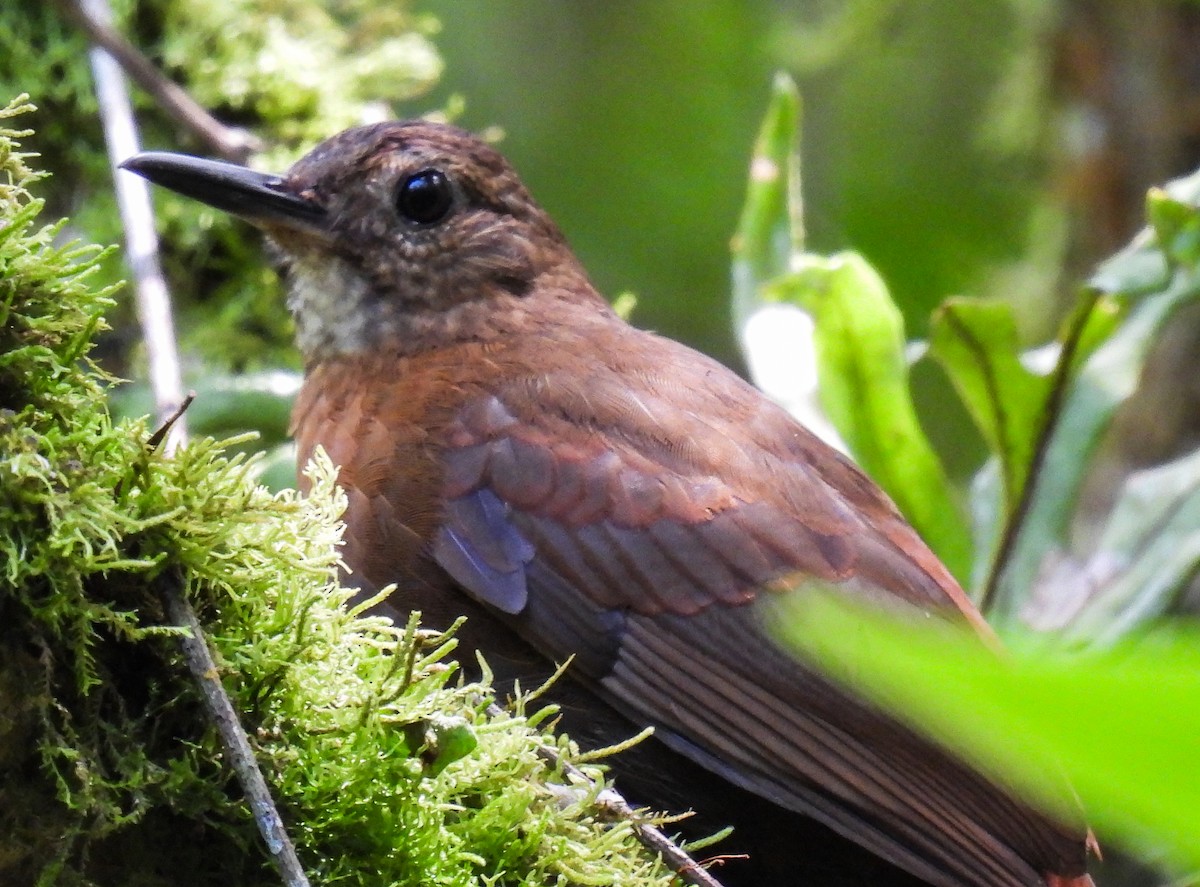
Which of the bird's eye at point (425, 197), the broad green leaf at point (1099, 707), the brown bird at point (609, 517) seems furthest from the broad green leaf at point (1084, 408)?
the broad green leaf at point (1099, 707)

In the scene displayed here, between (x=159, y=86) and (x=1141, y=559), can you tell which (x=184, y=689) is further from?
(x=1141, y=559)

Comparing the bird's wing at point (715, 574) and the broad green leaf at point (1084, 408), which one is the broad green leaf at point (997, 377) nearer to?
the broad green leaf at point (1084, 408)

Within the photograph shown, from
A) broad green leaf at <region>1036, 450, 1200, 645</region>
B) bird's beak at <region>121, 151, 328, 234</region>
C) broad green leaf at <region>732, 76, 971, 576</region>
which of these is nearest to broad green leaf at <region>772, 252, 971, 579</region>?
broad green leaf at <region>732, 76, 971, 576</region>

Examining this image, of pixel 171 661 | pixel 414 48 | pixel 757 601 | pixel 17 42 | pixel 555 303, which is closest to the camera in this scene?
pixel 171 661

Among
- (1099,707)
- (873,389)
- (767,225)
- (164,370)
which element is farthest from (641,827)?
(767,225)

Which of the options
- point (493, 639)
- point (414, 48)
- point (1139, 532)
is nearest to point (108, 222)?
point (414, 48)

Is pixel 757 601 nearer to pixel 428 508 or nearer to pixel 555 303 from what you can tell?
pixel 428 508

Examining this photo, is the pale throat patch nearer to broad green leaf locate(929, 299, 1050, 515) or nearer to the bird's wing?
the bird's wing
